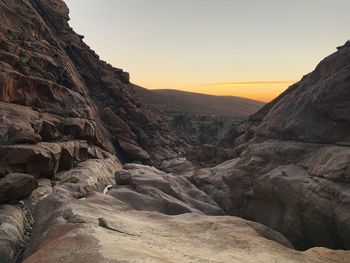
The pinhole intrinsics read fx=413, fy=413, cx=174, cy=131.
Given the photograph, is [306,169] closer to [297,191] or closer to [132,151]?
[297,191]

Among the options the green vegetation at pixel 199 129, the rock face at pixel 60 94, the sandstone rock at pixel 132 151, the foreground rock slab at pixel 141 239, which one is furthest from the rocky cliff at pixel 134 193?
the green vegetation at pixel 199 129

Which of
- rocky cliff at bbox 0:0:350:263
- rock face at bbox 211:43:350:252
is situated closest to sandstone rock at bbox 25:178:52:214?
rocky cliff at bbox 0:0:350:263

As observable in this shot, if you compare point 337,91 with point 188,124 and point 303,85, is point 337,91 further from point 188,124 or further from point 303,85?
point 188,124

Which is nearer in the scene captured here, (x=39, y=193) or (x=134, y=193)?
(x=39, y=193)

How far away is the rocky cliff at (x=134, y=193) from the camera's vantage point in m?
15.3

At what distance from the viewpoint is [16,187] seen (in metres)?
23.8

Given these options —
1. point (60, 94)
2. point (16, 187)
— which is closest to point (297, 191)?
point (16, 187)

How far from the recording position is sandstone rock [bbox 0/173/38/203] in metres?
23.2

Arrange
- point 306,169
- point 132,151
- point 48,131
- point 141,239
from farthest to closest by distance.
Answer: point 132,151 → point 48,131 → point 306,169 → point 141,239

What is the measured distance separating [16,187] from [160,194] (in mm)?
10116

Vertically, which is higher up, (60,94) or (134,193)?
(60,94)

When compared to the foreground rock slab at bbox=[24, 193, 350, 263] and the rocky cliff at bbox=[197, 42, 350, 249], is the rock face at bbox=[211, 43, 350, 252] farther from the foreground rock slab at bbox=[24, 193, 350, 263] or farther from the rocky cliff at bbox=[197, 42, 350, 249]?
the foreground rock slab at bbox=[24, 193, 350, 263]

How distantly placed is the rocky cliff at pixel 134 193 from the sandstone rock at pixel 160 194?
0.10m

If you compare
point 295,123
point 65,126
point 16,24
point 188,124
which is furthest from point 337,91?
point 188,124
